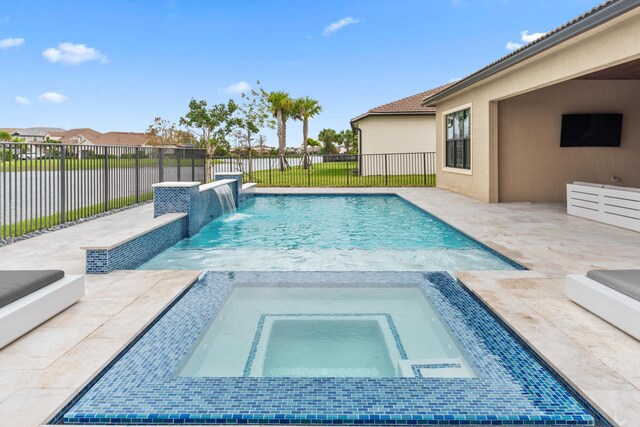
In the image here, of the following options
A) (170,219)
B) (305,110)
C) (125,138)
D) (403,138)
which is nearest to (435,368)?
(170,219)

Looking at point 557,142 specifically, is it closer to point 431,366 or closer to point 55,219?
point 431,366

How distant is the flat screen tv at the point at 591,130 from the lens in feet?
34.0

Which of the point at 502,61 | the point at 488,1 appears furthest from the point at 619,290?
the point at 488,1

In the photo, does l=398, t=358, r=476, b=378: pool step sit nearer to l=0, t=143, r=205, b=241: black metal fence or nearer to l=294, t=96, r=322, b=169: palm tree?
l=0, t=143, r=205, b=241: black metal fence

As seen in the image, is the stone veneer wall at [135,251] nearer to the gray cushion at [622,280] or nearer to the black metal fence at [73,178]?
the black metal fence at [73,178]

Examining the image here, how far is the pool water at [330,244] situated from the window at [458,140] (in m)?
2.30

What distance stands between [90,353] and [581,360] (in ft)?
9.79

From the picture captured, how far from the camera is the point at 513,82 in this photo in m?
8.95

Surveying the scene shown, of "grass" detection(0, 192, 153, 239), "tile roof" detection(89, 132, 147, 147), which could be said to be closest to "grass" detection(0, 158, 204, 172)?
"grass" detection(0, 192, 153, 239)

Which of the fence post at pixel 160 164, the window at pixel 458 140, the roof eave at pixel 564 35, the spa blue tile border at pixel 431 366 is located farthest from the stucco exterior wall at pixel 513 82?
the fence post at pixel 160 164

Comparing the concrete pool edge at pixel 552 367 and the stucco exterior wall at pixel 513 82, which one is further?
the stucco exterior wall at pixel 513 82

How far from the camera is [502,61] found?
28.3ft

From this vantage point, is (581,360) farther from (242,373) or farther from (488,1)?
(488,1)

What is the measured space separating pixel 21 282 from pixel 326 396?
92.3 inches
